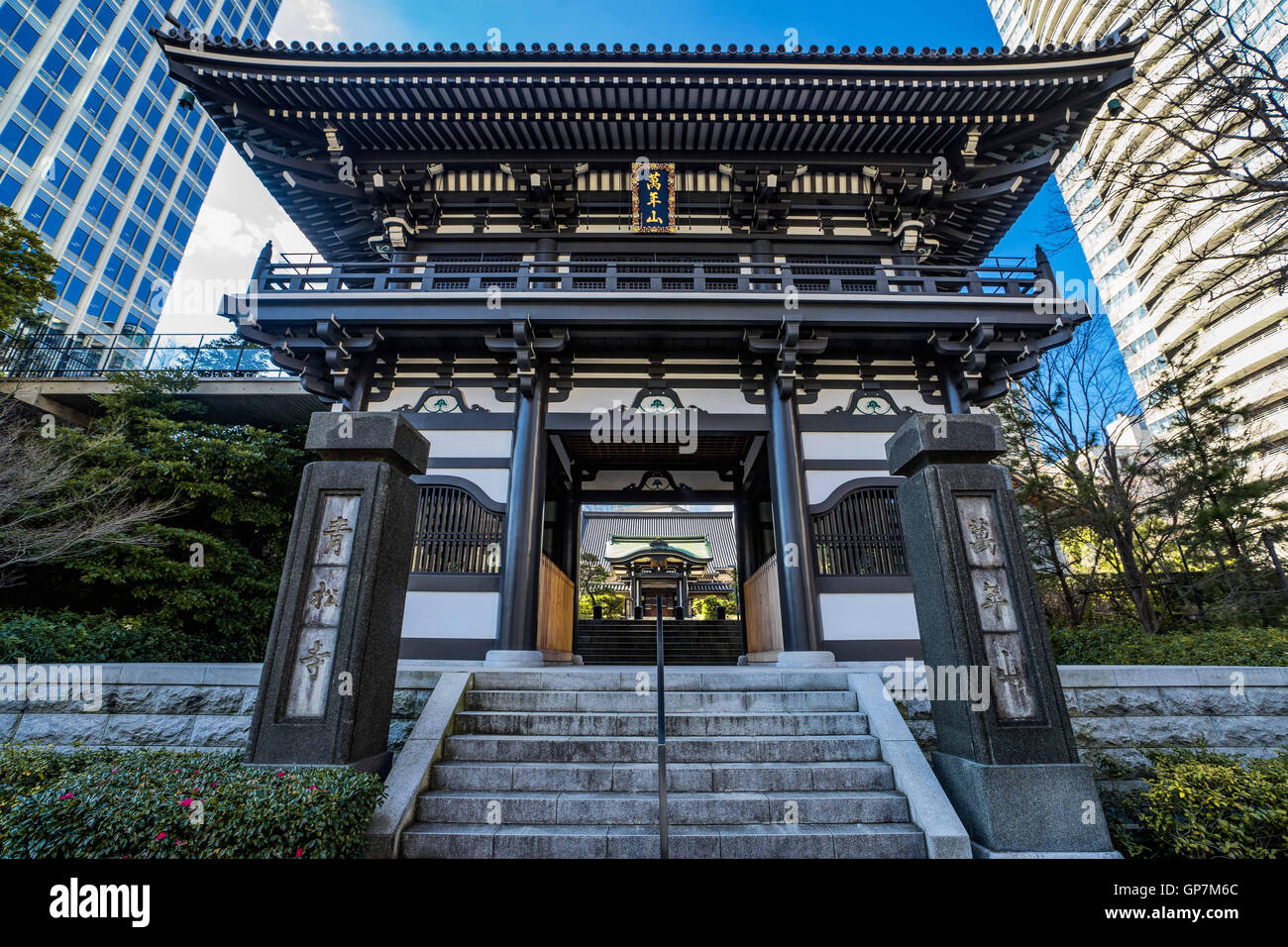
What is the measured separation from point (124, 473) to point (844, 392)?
1355cm

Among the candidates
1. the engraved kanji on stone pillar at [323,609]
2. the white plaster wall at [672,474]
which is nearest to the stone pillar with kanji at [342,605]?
the engraved kanji on stone pillar at [323,609]

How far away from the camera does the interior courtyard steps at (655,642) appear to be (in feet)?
41.2

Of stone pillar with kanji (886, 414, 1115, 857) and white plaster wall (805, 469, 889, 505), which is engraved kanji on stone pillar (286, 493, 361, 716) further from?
white plaster wall (805, 469, 889, 505)

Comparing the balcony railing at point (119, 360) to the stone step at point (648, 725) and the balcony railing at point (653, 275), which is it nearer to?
the balcony railing at point (653, 275)

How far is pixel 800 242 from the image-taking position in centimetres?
1062

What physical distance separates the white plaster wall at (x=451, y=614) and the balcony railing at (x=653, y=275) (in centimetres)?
485

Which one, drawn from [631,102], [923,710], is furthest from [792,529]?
[631,102]

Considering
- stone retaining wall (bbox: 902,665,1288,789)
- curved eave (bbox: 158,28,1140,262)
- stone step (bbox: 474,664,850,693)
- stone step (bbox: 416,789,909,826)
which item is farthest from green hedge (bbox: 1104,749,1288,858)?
curved eave (bbox: 158,28,1140,262)

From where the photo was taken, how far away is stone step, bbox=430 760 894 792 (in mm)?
4527

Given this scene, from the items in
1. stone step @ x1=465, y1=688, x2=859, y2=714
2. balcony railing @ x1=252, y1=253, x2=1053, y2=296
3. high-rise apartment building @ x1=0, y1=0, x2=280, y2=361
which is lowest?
stone step @ x1=465, y1=688, x2=859, y2=714

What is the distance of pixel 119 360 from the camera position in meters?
17.8

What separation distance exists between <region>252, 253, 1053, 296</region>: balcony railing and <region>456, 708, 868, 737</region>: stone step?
6366 millimetres

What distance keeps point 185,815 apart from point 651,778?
3071 millimetres
